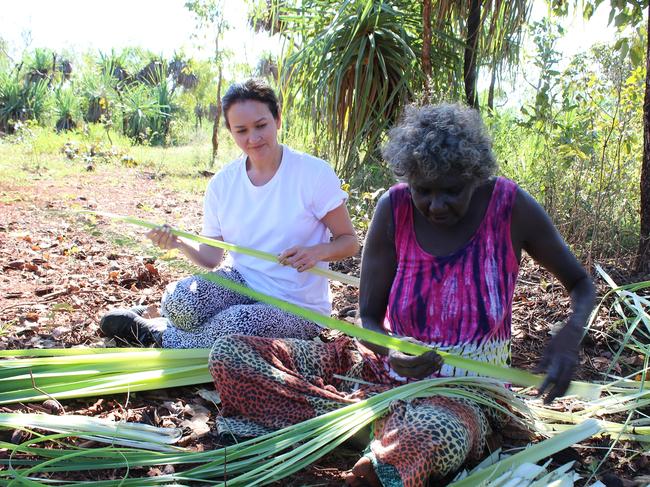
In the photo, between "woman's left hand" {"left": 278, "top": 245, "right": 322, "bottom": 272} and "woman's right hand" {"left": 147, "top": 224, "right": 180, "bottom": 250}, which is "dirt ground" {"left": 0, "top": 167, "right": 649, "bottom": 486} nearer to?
"woman's right hand" {"left": 147, "top": 224, "right": 180, "bottom": 250}

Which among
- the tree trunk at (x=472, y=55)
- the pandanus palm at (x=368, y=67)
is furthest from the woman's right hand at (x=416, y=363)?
the tree trunk at (x=472, y=55)

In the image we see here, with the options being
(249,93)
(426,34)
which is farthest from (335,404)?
(426,34)

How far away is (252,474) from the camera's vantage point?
1687mm

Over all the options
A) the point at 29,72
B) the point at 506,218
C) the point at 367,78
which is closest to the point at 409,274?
the point at 506,218

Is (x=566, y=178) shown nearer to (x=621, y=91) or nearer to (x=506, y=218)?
(x=621, y=91)

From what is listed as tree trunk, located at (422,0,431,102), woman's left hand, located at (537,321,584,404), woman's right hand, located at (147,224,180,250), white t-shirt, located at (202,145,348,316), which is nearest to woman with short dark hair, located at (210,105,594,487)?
woman's left hand, located at (537,321,584,404)

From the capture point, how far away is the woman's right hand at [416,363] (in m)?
1.74

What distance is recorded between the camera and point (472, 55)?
4770 mm

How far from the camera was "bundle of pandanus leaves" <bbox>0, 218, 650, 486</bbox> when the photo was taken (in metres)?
1.71

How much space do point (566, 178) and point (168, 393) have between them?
272 cm

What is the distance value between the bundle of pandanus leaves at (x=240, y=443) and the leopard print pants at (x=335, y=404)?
0.22 ft

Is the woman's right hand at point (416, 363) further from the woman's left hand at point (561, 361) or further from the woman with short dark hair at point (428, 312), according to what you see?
the woman's left hand at point (561, 361)

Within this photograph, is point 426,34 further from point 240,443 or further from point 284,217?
point 240,443

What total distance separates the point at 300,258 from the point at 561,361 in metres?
1.09
